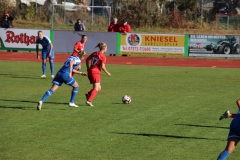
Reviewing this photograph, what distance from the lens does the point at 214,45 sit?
1484 inches

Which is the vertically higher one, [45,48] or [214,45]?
[45,48]

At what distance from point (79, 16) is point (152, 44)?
56.9 feet

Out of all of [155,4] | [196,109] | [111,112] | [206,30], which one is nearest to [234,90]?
[196,109]

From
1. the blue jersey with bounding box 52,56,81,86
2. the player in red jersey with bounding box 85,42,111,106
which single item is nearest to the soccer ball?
the player in red jersey with bounding box 85,42,111,106

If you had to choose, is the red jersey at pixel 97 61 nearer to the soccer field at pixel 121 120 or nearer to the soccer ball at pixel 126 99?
the soccer field at pixel 121 120

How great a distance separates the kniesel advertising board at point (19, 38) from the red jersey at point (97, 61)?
20.3 meters

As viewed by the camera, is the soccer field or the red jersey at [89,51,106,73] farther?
the red jersey at [89,51,106,73]

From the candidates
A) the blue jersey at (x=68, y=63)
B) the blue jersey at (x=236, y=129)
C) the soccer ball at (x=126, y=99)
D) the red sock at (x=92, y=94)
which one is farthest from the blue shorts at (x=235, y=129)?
the soccer ball at (x=126, y=99)

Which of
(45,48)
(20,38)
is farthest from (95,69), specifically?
(20,38)

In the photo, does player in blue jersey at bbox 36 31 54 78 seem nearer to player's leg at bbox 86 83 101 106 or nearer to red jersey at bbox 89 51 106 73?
red jersey at bbox 89 51 106 73

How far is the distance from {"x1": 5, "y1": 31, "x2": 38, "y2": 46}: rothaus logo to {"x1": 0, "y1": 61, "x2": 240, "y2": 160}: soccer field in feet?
37.4

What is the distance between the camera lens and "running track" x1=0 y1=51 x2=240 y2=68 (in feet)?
117

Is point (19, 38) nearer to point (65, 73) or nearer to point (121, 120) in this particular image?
point (65, 73)

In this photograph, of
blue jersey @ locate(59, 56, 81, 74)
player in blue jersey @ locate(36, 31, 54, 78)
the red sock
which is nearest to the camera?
blue jersey @ locate(59, 56, 81, 74)
